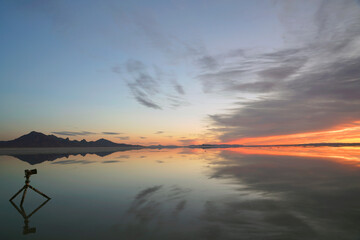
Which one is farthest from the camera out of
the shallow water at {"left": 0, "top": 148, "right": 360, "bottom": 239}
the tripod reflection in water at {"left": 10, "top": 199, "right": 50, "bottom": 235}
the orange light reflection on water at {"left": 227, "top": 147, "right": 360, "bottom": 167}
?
the orange light reflection on water at {"left": 227, "top": 147, "right": 360, "bottom": 167}

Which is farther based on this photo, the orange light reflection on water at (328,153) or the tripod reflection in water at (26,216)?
the orange light reflection on water at (328,153)

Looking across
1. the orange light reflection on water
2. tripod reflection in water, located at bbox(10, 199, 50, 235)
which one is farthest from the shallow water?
the orange light reflection on water

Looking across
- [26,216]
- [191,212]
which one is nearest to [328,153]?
[191,212]

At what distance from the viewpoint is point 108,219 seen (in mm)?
10633

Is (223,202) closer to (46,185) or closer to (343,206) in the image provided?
(343,206)

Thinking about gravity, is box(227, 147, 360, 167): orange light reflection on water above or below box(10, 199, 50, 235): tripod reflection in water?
above

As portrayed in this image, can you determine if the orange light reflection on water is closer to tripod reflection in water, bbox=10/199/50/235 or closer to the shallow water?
the shallow water

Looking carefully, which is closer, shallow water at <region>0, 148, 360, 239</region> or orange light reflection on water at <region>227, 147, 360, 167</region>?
shallow water at <region>0, 148, 360, 239</region>

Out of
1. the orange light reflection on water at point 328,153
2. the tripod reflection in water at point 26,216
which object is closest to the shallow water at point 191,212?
the tripod reflection in water at point 26,216

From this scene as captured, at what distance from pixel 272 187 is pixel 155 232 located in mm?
12539

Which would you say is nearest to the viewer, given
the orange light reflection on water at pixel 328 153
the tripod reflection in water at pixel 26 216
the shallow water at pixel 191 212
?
the shallow water at pixel 191 212

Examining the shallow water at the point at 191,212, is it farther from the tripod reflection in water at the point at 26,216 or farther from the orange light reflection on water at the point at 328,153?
the orange light reflection on water at the point at 328,153

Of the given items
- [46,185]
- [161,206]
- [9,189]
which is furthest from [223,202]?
[9,189]

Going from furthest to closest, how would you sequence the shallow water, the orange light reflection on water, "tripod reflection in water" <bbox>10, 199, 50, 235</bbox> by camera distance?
the orange light reflection on water < "tripod reflection in water" <bbox>10, 199, 50, 235</bbox> < the shallow water
